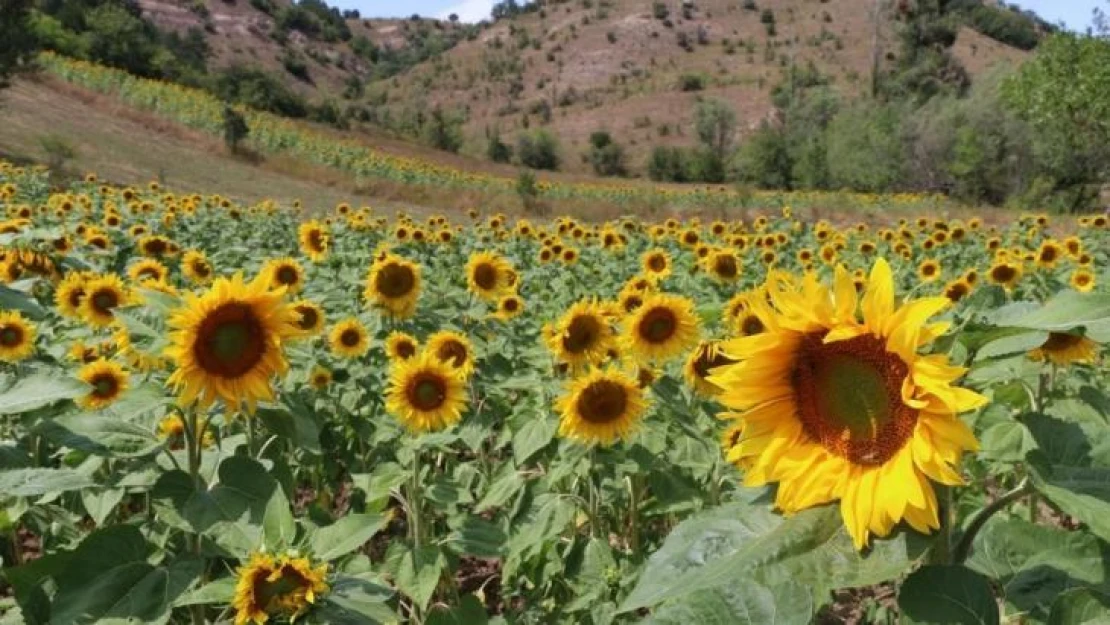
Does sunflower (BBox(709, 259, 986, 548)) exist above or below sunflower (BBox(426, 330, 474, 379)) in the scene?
above

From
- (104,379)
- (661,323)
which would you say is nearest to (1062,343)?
(661,323)

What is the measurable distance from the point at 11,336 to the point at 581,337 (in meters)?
2.23

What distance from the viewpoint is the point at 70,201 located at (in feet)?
27.8

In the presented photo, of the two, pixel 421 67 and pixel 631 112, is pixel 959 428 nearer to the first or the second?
pixel 631 112

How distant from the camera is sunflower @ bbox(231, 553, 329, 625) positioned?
64.8 inches

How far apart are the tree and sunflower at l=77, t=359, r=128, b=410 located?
20.1 m

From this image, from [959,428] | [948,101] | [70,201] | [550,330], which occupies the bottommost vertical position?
[70,201]

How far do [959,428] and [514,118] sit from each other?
78.9 meters

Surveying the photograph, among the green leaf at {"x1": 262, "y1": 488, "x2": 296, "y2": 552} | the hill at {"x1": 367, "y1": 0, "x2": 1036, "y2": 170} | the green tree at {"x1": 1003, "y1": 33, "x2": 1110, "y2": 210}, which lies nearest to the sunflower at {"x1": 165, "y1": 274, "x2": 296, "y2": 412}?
the green leaf at {"x1": 262, "y1": 488, "x2": 296, "y2": 552}

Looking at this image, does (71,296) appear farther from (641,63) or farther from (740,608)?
(641,63)

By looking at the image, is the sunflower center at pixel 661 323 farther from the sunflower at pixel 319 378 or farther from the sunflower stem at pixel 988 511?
the sunflower stem at pixel 988 511

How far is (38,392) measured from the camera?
4.88ft

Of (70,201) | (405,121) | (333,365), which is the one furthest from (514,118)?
(333,365)

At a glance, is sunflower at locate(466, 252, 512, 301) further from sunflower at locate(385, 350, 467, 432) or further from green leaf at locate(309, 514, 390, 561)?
green leaf at locate(309, 514, 390, 561)
